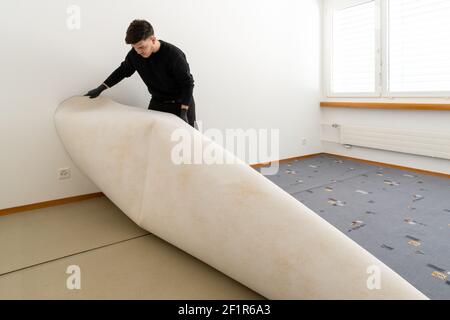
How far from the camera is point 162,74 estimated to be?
7.82 ft

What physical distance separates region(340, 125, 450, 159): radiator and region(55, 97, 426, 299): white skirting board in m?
2.61

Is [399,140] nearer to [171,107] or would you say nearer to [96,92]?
[171,107]

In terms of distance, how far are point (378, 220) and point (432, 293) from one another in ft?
2.73

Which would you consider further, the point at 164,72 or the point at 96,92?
the point at 96,92

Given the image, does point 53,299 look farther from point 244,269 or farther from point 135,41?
point 135,41

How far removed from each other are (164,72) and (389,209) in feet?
6.33

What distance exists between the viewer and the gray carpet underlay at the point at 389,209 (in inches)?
65.6

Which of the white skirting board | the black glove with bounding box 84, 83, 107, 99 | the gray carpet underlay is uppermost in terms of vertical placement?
the black glove with bounding box 84, 83, 107, 99

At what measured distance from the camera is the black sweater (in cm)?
231
